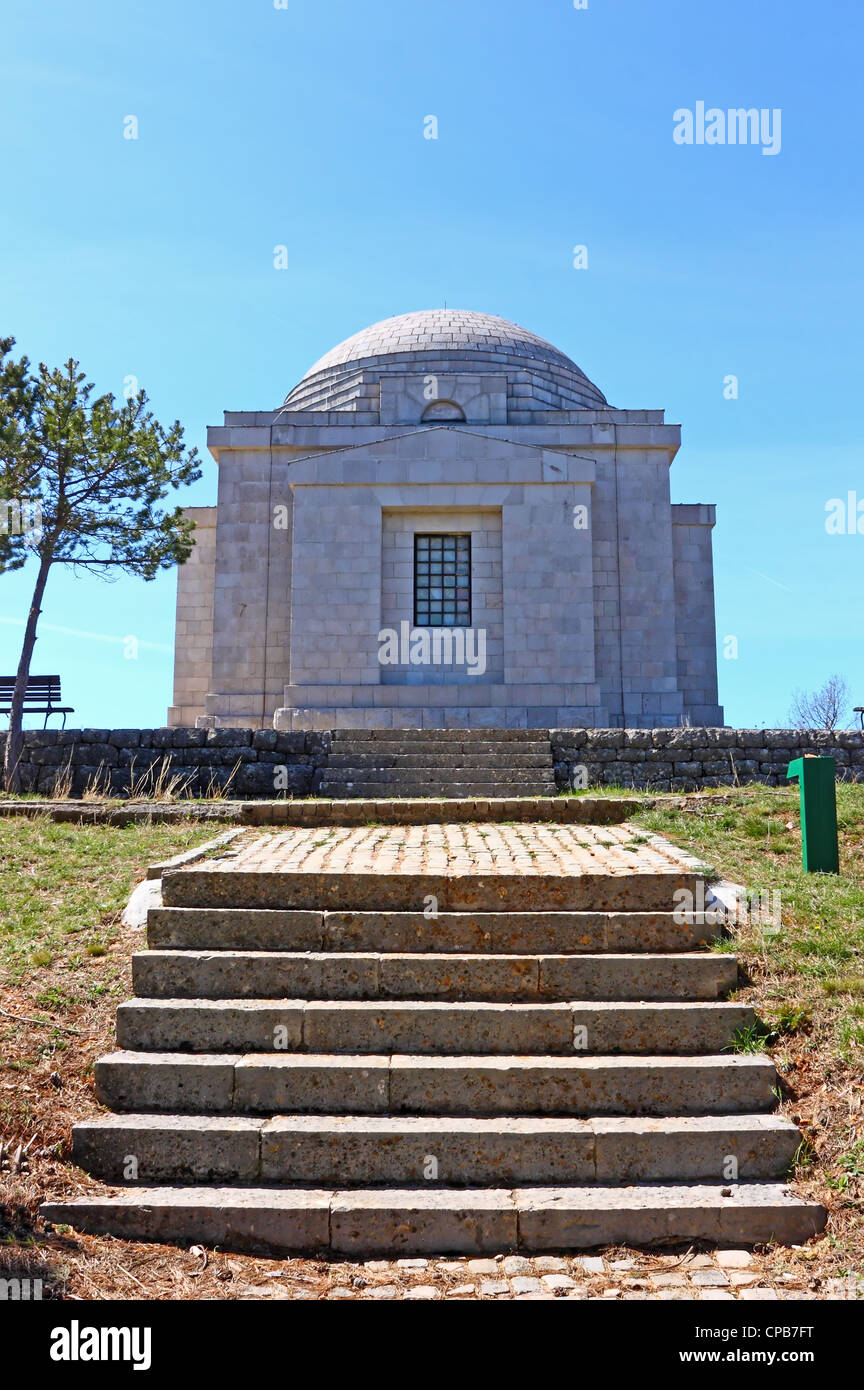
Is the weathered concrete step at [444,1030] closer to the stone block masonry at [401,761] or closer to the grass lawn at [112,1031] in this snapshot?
the grass lawn at [112,1031]

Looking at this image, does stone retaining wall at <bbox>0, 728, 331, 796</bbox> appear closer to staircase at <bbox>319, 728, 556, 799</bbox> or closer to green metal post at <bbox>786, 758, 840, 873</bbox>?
staircase at <bbox>319, 728, 556, 799</bbox>

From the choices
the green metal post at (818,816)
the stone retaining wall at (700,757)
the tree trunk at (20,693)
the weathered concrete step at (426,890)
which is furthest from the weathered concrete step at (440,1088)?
the tree trunk at (20,693)

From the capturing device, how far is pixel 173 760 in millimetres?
13641

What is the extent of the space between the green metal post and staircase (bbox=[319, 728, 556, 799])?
17.3 ft

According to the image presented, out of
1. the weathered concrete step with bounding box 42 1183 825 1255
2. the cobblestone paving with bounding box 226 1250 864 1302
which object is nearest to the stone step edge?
the weathered concrete step with bounding box 42 1183 825 1255

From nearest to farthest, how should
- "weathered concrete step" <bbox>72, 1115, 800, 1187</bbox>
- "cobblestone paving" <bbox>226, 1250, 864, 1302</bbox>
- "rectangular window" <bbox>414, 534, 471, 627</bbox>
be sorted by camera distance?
"cobblestone paving" <bbox>226, 1250, 864, 1302</bbox>, "weathered concrete step" <bbox>72, 1115, 800, 1187</bbox>, "rectangular window" <bbox>414, 534, 471, 627</bbox>

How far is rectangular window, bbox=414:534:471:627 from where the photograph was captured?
20.2 meters

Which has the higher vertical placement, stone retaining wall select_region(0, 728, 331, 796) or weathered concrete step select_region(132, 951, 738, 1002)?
stone retaining wall select_region(0, 728, 331, 796)

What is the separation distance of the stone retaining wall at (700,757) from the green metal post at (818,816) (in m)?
5.48

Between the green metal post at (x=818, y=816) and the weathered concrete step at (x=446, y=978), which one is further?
the green metal post at (x=818, y=816)

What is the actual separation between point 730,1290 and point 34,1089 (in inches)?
Answer: 138

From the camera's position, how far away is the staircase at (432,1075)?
4.81m
